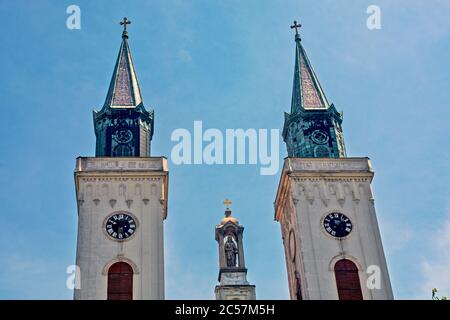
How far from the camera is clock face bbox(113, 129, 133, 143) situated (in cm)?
3750

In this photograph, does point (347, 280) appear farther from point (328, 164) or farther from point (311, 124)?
point (311, 124)

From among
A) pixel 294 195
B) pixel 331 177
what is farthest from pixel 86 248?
pixel 331 177

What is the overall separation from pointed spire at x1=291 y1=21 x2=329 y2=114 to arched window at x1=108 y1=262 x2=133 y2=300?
1390 cm

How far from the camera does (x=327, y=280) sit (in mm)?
32531

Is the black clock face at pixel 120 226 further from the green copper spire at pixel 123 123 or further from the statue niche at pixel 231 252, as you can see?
the statue niche at pixel 231 252

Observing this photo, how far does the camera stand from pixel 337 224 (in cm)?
3422

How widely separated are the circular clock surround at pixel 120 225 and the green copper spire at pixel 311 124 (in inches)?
395

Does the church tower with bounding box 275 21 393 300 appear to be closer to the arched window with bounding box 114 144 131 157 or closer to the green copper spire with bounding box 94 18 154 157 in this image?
the green copper spire with bounding box 94 18 154 157

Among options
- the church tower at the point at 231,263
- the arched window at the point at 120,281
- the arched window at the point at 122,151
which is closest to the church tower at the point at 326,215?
the church tower at the point at 231,263

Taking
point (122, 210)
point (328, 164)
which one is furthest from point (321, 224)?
point (122, 210)

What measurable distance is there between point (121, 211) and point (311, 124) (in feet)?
38.6

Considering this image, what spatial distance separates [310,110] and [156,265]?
42.6 ft
